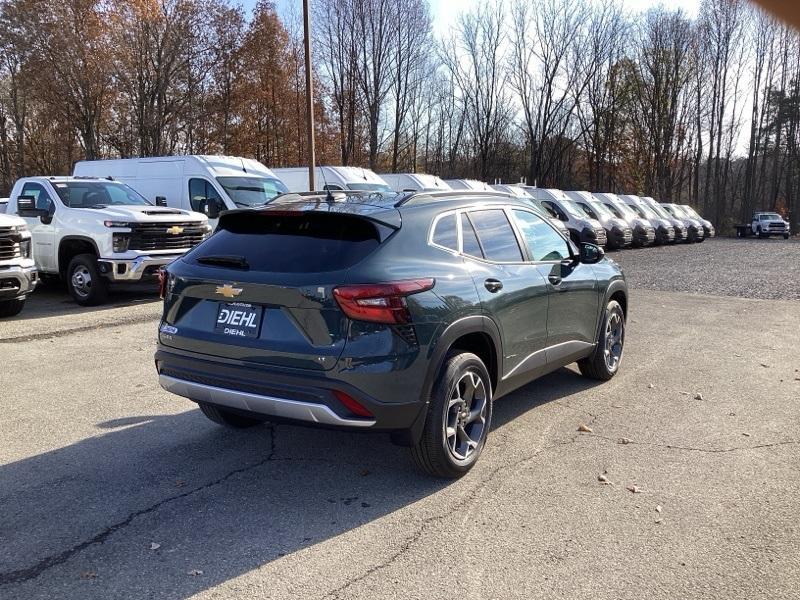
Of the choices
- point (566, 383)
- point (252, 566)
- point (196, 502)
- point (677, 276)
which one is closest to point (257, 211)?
point (196, 502)

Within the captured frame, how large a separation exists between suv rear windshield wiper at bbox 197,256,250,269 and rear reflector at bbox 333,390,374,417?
97 centimetres

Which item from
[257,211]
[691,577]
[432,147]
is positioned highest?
[432,147]

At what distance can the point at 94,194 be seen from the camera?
11.8m

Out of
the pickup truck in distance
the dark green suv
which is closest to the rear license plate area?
the dark green suv

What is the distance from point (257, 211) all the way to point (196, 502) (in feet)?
5.77

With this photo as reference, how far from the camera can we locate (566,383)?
634 cm

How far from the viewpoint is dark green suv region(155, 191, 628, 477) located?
11.6 feet

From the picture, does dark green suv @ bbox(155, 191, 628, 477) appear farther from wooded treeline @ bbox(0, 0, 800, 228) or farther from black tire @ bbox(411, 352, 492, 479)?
wooded treeline @ bbox(0, 0, 800, 228)

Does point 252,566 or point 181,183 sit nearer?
point 252,566

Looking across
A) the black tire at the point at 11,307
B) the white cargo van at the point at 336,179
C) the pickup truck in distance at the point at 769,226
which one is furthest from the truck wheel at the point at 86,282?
the pickup truck in distance at the point at 769,226

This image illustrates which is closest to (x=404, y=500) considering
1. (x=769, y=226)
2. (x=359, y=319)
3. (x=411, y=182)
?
(x=359, y=319)

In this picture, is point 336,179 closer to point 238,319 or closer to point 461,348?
point 461,348

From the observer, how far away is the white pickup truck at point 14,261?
9031 millimetres

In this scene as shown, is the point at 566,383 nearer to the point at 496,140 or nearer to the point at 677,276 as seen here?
the point at 677,276
